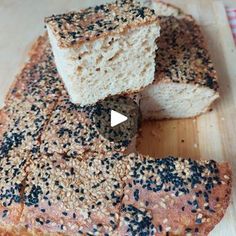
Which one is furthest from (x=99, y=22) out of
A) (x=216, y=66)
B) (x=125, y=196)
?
(x=216, y=66)

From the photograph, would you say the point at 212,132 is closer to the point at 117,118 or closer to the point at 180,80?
the point at 180,80

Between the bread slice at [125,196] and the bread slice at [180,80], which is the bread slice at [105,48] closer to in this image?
the bread slice at [180,80]

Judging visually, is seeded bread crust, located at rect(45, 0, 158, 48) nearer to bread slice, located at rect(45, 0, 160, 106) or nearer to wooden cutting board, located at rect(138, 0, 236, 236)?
bread slice, located at rect(45, 0, 160, 106)

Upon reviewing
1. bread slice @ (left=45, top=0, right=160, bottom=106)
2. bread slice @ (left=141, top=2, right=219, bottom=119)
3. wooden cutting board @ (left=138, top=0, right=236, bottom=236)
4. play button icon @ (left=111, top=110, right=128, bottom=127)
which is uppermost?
bread slice @ (left=45, top=0, right=160, bottom=106)

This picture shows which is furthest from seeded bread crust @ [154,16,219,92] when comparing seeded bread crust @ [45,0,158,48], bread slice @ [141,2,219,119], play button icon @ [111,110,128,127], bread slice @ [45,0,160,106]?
seeded bread crust @ [45,0,158,48]

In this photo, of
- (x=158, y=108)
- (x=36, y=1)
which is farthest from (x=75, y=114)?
(x=36, y=1)

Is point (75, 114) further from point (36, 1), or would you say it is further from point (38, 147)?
point (36, 1)
